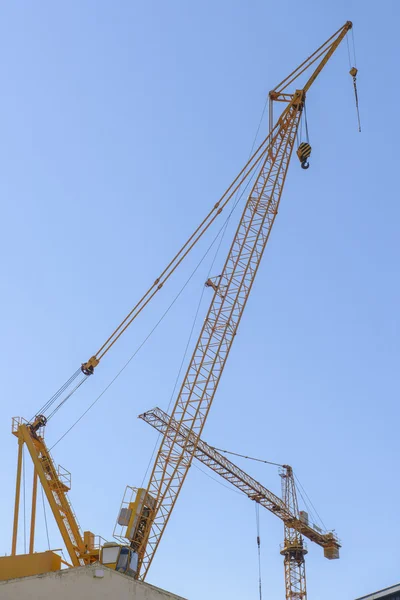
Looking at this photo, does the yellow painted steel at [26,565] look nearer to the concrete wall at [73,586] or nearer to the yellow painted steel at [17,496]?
the concrete wall at [73,586]

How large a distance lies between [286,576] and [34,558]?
194 feet

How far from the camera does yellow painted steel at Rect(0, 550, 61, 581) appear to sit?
45906mm

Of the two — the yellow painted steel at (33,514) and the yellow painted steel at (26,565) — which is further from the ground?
the yellow painted steel at (33,514)

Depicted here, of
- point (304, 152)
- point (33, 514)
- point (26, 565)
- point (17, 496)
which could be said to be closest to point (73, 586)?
point (26, 565)

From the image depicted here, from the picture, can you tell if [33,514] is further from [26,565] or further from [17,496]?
[26,565]

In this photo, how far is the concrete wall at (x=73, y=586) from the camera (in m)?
39.5

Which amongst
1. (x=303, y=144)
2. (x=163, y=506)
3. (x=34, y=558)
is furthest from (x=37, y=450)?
(x=303, y=144)

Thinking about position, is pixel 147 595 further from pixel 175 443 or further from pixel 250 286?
pixel 250 286

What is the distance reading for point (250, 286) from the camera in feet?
221

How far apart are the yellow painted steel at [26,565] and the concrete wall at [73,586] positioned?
6.24 m

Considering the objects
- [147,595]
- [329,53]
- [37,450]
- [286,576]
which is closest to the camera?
[147,595]

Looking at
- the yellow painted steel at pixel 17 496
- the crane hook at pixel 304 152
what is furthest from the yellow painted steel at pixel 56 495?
the crane hook at pixel 304 152

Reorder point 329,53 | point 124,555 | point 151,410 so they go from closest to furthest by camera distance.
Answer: point 124,555 < point 329,53 < point 151,410

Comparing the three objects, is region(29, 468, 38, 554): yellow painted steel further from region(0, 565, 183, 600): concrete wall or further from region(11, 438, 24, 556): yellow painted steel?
region(0, 565, 183, 600): concrete wall
